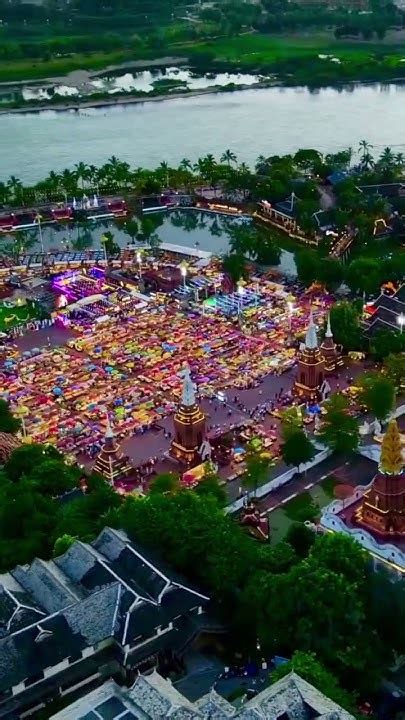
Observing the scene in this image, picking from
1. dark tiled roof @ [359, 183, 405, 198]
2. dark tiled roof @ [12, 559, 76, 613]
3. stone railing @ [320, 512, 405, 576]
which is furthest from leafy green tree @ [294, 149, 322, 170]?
dark tiled roof @ [12, 559, 76, 613]

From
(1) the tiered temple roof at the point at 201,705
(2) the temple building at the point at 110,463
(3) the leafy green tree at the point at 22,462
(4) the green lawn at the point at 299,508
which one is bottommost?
(4) the green lawn at the point at 299,508

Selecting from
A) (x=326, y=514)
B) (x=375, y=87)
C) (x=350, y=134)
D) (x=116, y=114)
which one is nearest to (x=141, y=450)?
(x=326, y=514)

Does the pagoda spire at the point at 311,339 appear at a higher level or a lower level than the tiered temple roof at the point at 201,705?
lower

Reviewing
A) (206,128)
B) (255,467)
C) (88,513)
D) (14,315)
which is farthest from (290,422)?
(206,128)

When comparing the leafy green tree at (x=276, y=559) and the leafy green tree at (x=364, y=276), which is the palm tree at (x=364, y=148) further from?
the leafy green tree at (x=276, y=559)

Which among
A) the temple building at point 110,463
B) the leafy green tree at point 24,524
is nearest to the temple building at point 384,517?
the temple building at point 110,463

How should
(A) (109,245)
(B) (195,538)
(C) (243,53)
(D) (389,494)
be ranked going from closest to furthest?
(B) (195,538), (D) (389,494), (A) (109,245), (C) (243,53)

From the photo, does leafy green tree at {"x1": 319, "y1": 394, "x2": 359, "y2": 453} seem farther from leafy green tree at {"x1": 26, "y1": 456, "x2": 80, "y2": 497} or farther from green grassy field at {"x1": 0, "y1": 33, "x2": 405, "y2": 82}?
green grassy field at {"x1": 0, "y1": 33, "x2": 405, "y2": 82}

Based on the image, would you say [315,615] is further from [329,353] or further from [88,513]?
[329,353]
